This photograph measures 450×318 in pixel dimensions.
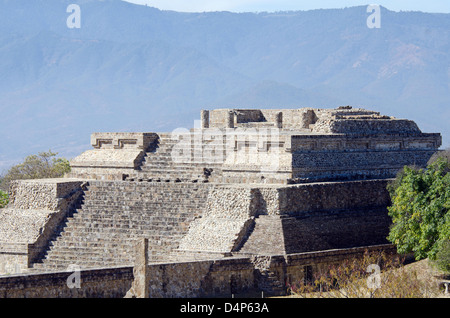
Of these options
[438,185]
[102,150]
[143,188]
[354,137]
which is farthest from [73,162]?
[438,185]

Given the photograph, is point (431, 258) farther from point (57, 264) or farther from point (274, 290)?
point (57, 264)

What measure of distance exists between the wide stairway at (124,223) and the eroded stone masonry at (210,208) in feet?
0.13

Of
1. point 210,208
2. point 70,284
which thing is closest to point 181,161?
point 210,208

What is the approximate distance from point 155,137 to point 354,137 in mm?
6479

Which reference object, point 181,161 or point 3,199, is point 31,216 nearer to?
point 181,161

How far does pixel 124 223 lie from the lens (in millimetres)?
29641

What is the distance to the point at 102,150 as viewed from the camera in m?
34.2

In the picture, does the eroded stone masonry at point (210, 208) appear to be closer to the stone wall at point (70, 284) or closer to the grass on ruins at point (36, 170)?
the stone wall at point (70, 284)

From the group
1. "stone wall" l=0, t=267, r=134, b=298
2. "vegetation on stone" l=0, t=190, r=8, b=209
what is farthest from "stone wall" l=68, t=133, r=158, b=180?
"stone wall" l=0, t=267, r=134, b=298

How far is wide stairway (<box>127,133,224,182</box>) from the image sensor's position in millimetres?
31484

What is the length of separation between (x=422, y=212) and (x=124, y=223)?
27.2ft

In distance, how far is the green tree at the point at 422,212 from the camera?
2706 cm

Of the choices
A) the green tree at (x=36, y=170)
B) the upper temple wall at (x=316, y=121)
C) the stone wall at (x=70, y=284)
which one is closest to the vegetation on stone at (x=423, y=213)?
the upper temple wall at (x=316, y=121)

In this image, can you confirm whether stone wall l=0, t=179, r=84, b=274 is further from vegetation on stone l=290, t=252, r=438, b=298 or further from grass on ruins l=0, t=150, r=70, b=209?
grass on ruins l=0, t=150, r=70, b=209
